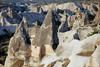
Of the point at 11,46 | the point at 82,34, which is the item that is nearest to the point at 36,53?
the point at 11,46

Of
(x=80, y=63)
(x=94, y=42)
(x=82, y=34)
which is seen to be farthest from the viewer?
(x=82, y=34)

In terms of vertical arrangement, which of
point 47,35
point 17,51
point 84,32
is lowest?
point 84,32

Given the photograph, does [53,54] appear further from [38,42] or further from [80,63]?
[80,63]

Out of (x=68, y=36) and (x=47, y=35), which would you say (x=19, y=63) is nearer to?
(x=47, y=35)

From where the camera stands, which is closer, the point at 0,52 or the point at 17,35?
the point at 17,35

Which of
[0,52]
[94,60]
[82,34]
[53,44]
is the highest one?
[94,60]

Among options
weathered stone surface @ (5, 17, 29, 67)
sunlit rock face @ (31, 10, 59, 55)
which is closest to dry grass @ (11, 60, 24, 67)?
weathered stone surface @ (5, 17, 29, 67)

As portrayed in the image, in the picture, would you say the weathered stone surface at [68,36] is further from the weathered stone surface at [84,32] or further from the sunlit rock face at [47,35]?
the sunlit rock face at [47,35]

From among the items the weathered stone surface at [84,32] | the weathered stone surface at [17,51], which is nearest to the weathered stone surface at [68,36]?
the weathered stone surface at [84,32]

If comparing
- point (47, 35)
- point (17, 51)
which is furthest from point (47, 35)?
point (17, 51)

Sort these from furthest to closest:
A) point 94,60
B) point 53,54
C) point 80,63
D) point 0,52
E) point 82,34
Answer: point 0,52 → point 82,34 → point 53,54 → point 80,63 → point 94,60

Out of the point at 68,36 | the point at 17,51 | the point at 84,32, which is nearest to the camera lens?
the point at 17,51
